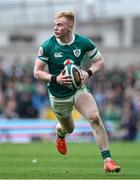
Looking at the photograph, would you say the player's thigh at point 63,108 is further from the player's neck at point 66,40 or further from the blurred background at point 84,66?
the blurred background at point 84,66

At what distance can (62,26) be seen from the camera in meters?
15.7

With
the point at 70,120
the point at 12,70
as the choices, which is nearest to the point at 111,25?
the point at 12,70

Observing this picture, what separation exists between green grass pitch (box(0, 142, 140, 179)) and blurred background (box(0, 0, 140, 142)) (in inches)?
168

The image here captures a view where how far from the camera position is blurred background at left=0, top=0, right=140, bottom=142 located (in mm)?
30078

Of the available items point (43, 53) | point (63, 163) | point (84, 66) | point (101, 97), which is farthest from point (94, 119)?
point (84, 66)

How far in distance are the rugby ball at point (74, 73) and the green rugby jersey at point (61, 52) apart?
448 millimetres

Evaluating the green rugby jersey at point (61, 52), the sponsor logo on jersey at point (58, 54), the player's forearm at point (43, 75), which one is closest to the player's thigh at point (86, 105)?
the green rugby jersey at point (61, 52)

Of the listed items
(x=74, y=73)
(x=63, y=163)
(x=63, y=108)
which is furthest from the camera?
(x=63, y=163)

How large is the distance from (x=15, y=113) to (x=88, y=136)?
2318 mm

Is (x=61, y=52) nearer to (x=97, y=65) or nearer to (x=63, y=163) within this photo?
(x=97, y=65)

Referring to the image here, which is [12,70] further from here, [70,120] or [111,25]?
[70,120]

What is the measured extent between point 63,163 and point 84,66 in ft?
48.3

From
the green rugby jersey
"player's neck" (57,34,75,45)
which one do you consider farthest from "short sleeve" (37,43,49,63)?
"player's neck" (57,34,75,45)

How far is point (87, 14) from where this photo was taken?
45.2 metres
